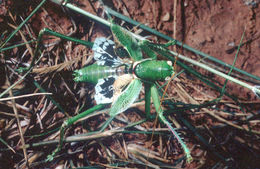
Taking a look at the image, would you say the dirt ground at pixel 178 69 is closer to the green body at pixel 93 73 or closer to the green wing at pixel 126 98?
the green body at pixel 93 73

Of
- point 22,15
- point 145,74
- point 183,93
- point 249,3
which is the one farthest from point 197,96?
point 22,15

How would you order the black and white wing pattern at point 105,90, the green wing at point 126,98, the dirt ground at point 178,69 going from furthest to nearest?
the dirt ground at point 178,69, the black and white wing pattern at point 105,90, the green wing at point 126,98

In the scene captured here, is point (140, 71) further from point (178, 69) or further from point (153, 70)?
point (178, 69)

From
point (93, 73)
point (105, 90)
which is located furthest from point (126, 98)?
point (93, 73)

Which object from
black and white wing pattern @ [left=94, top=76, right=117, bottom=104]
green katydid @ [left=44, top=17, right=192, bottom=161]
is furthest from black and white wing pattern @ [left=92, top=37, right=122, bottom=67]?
black and white wing pattern @ [left=94, top=76, right=117, bottom=104]

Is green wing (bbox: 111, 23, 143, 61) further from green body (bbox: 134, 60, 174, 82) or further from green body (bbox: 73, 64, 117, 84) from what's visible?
green body (bbox: 73, 64, 117, 84)

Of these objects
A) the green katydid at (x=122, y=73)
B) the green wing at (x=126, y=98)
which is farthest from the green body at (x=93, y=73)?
the green wing at (x=126, y=98)

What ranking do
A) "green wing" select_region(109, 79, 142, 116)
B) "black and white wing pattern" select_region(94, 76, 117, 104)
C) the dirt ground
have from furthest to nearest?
the dirt ground
"black and white wing pattern" select_region(94, 76, 117, 104)
"green wing" select_region(109, 79, 142, 116)
